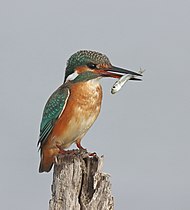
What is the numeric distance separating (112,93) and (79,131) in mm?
783

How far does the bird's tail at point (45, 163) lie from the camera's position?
7184 millimetres

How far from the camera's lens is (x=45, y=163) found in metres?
7.23

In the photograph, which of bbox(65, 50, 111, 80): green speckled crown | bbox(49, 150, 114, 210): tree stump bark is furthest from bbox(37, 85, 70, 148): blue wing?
bbox(49, 150, 114, 210): tree stump bark

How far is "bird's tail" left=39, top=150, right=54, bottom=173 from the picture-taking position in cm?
718

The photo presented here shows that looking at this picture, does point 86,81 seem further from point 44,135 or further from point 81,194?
point 81,194

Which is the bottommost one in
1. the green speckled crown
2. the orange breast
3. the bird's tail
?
the bird's tail

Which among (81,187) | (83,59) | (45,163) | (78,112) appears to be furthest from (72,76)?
(81,187)

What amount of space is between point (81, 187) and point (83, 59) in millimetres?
2172

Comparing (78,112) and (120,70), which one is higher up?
(120,70)

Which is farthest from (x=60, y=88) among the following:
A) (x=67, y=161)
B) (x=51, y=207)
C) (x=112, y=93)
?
(x=51, y=207)

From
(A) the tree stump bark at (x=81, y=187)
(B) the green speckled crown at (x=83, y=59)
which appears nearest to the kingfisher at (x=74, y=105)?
(B) the green speckled crown at (x=83, y=59)

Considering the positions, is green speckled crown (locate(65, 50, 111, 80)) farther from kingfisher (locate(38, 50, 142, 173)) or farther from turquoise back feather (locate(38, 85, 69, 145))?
turquoise back feather (locate(38, 85, 69, 145))

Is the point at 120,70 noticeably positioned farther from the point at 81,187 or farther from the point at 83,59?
the point at 81,187

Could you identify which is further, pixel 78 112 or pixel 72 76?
pixel 72 76
